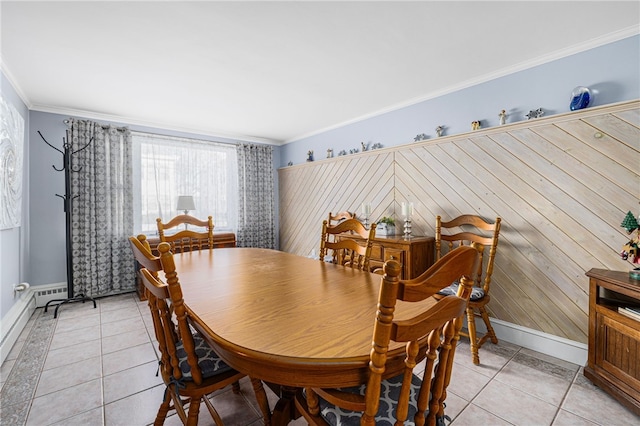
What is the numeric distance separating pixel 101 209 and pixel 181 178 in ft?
3.75

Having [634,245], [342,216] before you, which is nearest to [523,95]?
[634,245]

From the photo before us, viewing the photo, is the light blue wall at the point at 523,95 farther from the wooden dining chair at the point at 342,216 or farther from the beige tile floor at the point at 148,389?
the beige tile floor at the point at 148,389

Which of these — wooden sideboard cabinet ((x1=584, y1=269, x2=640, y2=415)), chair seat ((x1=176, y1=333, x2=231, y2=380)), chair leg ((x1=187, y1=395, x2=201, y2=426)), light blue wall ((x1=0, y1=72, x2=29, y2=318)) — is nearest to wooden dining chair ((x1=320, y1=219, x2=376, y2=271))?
chair seat ((x1=176, y1=333, x2=231, y2=380))

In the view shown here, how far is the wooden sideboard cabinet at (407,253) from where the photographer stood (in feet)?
8.91

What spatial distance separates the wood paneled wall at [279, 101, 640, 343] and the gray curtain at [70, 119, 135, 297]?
3.86m

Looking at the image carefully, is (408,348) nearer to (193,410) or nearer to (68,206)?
(193,410)

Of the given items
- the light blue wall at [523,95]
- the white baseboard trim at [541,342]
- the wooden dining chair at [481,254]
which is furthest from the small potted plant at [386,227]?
the white baseboard trim at [541,342]

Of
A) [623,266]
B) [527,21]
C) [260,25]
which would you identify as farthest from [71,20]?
[623,266]

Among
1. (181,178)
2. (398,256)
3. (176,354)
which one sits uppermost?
(181,178)

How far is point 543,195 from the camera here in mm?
2336

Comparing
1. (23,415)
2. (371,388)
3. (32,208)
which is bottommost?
(23,415)

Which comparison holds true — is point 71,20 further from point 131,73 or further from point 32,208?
point 32,208

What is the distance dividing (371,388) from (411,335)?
0.19m

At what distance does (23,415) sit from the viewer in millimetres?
1623
